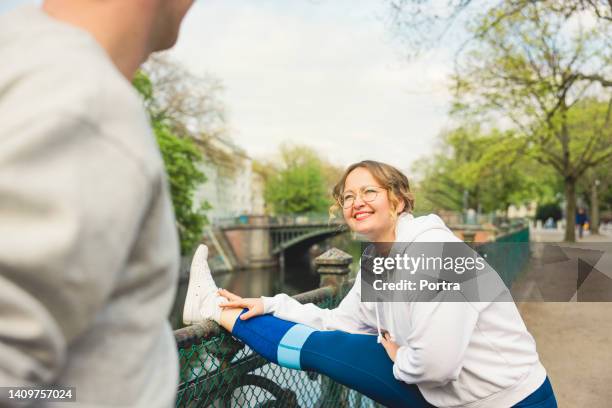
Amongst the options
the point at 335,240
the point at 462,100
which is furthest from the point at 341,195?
the point at 335,240

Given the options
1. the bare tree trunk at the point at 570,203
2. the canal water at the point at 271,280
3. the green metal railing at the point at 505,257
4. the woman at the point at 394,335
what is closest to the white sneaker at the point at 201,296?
the woman at the point at 394,335

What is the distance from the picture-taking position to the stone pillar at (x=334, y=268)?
4.18 m

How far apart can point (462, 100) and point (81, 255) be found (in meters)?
17.8

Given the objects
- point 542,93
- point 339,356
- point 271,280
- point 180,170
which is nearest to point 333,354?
point 339,356

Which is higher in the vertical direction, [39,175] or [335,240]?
[39,175]

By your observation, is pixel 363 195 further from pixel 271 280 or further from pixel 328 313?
pixel 271 280

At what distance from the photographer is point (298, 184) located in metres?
48.7

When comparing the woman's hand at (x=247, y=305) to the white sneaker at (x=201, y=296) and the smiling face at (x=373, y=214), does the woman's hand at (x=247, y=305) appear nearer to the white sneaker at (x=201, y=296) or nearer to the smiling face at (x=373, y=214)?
the white sneaker at (x=201, y=296)

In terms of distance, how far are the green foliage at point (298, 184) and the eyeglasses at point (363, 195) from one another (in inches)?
1748

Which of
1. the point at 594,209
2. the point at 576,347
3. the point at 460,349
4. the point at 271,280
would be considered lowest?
the point at 271,280

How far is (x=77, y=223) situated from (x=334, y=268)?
12.4 ft

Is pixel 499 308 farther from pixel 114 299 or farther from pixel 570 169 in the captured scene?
pixel 570 169

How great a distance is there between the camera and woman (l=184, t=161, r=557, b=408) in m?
1.81

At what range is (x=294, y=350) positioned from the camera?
2.21 metres
